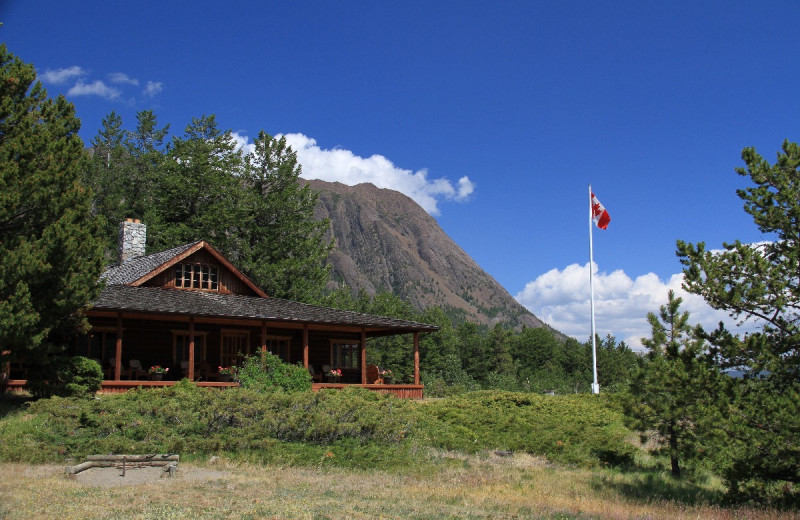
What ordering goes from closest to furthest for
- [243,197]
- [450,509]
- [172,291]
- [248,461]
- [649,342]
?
1. [450,509]
2. [248,461]
3. [649,342]
4. [172,291]
5. [243,197]

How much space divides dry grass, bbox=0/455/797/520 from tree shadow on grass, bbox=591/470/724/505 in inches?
7.1

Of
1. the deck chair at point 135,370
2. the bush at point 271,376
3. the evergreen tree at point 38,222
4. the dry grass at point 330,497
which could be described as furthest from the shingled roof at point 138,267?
the dry grass at point 330,497

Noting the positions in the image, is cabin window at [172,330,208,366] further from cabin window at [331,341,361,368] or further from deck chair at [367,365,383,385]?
deck chair at [367,365,383,385]

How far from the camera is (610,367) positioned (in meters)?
75.3

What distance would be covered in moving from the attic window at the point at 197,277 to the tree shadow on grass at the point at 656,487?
18912 mm

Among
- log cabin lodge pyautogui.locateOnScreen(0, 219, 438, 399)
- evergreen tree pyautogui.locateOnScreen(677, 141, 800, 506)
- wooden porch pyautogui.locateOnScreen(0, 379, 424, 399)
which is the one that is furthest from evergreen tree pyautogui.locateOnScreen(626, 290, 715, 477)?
log cabin lodge pyautogui.locateOnScreen(0, 219, 438, 399)

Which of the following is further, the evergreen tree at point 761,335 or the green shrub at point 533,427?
the green shrub at point 533,427

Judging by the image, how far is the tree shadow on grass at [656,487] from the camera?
13828mm

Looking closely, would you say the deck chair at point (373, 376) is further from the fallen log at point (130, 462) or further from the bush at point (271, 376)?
the fallen log at point (130, 462)

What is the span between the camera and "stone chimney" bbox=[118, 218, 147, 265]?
33875 millimetres

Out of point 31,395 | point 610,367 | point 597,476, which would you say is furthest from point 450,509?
point 610,367

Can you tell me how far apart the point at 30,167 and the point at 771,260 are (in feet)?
52.4

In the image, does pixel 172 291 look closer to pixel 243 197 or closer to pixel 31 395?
pixel 31 395

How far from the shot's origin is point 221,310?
2434cm
